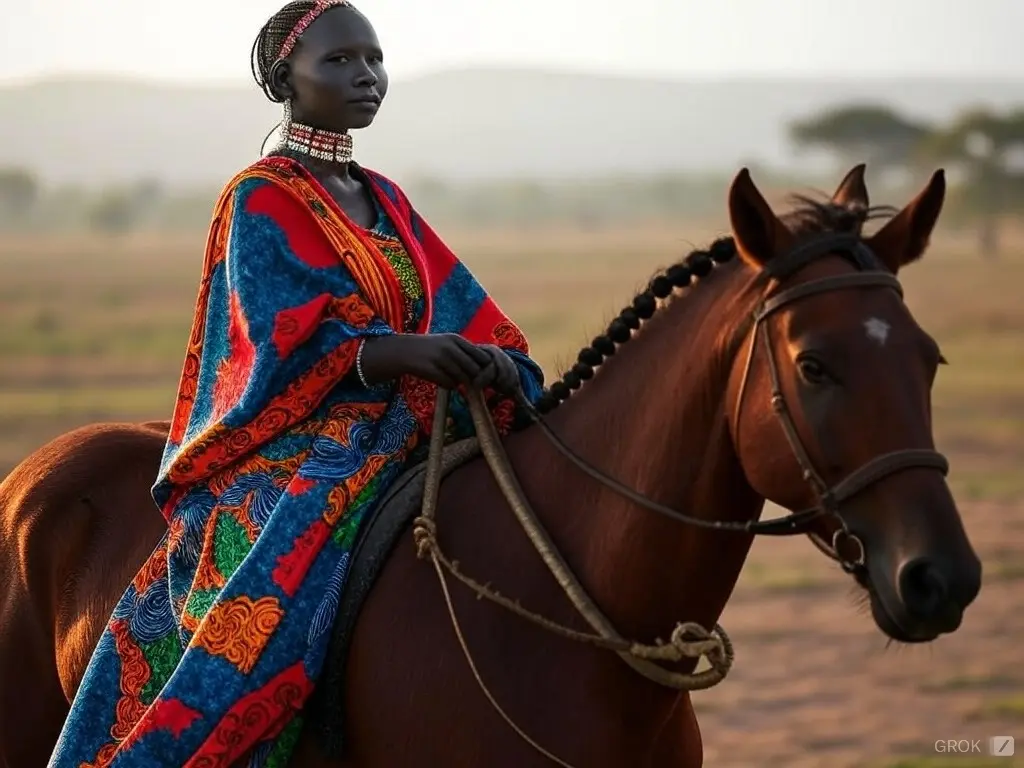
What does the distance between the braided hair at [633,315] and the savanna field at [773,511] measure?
9.6 inches

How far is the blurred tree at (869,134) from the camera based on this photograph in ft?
168

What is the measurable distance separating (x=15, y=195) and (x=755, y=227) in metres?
74.1

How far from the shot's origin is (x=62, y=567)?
4.49m

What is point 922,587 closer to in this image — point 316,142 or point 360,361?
point 360,361

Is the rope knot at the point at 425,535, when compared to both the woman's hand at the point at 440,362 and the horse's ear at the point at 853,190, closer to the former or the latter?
the woman's hand at the point at 440,362

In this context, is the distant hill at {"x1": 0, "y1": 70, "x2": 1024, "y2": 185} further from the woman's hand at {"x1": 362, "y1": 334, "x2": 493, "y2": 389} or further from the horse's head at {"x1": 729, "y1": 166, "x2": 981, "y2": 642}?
the horse's head at {"x1": 729, "y1": 166, "x2": 981, "y2": 642}

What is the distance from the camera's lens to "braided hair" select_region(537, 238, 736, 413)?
11.5ft

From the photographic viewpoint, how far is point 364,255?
154 inches

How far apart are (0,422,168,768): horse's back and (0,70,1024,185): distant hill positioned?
110657 millimetres

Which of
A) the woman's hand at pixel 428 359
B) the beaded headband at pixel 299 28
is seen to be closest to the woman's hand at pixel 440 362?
the woman's hand at pixel 428 359

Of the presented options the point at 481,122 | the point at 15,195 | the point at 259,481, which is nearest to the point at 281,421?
the point at 259,481

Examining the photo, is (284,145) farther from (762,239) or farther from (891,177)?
(891,177)

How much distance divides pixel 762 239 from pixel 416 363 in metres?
0.89

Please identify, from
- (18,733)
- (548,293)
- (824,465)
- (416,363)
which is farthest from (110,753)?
(548,293)
